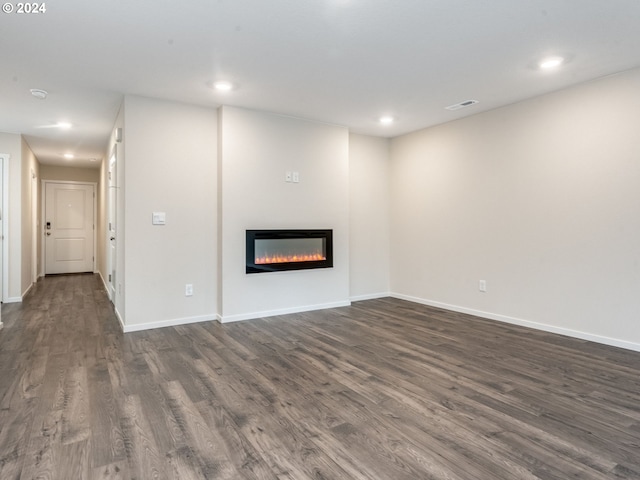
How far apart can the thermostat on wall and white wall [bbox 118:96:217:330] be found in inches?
1.5

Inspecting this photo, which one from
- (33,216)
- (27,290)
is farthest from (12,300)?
(33,216)

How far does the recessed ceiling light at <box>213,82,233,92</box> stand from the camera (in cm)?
349

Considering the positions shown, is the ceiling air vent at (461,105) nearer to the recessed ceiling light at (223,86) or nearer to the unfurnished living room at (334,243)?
the unfurnished living room at (334,243)

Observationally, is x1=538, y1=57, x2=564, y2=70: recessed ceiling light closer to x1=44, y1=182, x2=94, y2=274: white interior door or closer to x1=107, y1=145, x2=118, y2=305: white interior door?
x1=107, y1=145, x2=118, y2=305: white interior door

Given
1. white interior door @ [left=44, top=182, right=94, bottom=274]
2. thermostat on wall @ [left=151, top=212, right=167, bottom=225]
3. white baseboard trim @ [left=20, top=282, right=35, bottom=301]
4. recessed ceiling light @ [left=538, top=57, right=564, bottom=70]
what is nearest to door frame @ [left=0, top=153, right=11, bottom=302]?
→ white baseboard trim @ [left=20, top=282, right=35, bottom=301]

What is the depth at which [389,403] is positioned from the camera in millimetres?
2262

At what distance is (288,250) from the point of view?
4.64 meters

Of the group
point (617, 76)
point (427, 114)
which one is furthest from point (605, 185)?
point (427, 114)

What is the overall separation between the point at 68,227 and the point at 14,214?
328 cm

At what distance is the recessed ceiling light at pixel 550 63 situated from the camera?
299 centimetres

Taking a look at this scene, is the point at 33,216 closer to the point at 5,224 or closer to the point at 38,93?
the point at 5,224

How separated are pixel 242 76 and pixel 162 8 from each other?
3.60 feet

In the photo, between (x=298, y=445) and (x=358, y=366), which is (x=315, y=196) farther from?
(x=298, y=445)

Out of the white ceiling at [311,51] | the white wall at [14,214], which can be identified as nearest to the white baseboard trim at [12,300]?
the white wall at [14,214]
